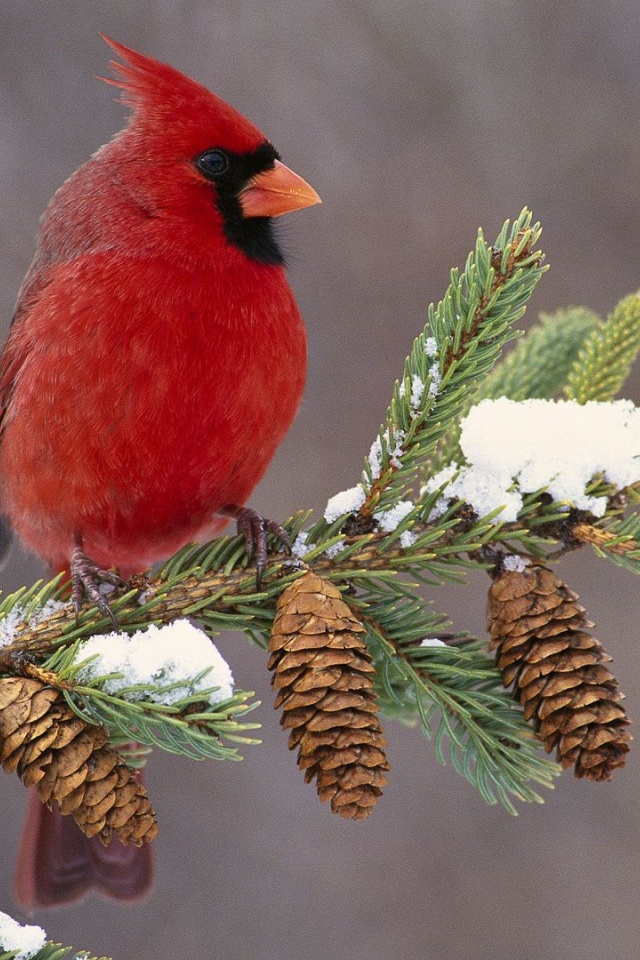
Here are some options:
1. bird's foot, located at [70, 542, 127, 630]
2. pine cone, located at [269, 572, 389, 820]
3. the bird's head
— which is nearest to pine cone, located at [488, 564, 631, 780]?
pine cone, located at [269, 572, 389, 820]

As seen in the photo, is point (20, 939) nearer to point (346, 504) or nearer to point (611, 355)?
point (346, 504)

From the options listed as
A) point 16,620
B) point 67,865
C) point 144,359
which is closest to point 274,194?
point 144,359

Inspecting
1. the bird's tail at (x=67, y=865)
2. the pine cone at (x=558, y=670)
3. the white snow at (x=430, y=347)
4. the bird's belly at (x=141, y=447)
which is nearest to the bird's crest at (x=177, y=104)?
the bird's belly at (x=141, y=447)

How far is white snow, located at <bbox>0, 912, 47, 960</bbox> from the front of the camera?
0.91m

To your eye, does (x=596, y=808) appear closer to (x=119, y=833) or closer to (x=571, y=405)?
(x=571, y=405)

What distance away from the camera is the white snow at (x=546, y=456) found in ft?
3.66

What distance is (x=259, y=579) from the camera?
113 centimetres

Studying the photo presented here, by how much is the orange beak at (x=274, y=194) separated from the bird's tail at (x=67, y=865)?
94 cm

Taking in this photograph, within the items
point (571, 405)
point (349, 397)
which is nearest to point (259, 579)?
point (571, 405)

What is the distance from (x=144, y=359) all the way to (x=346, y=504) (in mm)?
339

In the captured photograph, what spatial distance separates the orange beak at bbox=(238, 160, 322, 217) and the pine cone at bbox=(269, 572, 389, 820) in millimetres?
734

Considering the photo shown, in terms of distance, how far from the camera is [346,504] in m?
1.18

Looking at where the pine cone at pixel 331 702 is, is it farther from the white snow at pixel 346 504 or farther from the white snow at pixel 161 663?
the white snow at pixel 346 504

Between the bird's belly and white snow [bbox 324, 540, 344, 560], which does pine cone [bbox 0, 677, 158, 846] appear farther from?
the bird's belly
